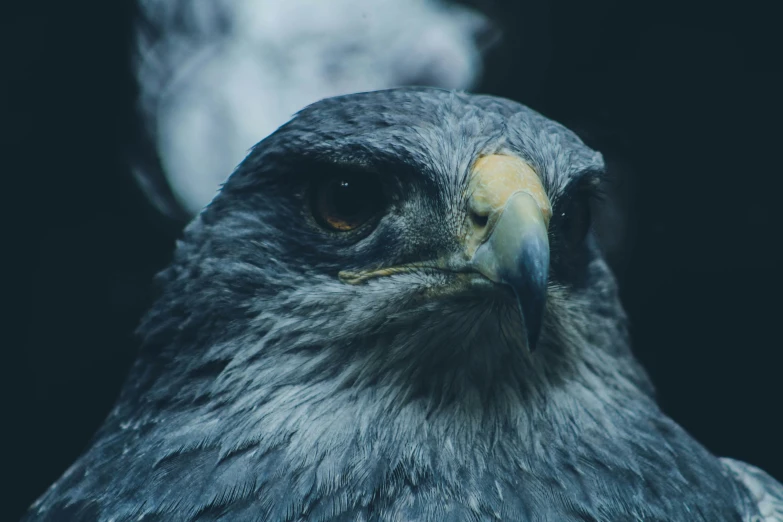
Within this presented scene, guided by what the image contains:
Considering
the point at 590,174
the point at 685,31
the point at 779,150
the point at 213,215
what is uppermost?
the point at 685,31

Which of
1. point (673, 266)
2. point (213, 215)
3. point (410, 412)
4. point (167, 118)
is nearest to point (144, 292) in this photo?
point (167, 118)

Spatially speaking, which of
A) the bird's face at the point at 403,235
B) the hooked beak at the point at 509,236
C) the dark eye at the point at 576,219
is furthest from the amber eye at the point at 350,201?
the dark eye at the point at 576,219

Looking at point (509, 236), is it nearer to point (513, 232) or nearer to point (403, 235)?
point (513, 232)

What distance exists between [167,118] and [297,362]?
3.02 meters

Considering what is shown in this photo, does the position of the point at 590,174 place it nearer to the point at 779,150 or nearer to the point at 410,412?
the point at 410,412

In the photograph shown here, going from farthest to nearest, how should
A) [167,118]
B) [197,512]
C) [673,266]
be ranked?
[167,118] < [673,266] < [197,512]

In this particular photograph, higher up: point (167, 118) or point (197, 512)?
point (167, 118)

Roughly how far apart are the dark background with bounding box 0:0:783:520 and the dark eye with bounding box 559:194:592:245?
4.85 ft

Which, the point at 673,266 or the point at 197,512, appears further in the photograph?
the point at 673,266

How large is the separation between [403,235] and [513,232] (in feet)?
1.30

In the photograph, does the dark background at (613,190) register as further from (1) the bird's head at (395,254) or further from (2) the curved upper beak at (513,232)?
(2) the curved upper beak at (513,232)

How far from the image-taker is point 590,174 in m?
2.55

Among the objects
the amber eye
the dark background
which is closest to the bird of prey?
the amber eye

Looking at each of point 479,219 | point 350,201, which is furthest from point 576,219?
point 350,201
